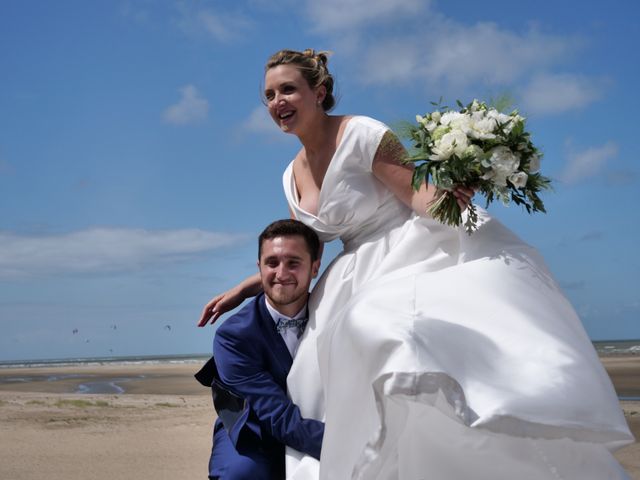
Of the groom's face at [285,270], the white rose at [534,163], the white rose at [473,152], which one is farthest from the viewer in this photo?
the groom's face at [285,270]

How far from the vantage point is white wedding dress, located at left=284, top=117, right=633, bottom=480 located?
9.16 feet

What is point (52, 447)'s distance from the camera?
847 cm

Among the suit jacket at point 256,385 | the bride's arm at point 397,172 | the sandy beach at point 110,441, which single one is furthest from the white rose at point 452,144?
the sandy beach at point 110,441

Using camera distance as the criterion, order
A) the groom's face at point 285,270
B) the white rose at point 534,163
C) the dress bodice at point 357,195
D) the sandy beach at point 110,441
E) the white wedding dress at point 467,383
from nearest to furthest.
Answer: the white wedding dress at point 467,383 → the white rose at point 534,163 → the groom's face at point 285,270 → the dress bodice at point 357,195 → the sandy beach at point 110,441

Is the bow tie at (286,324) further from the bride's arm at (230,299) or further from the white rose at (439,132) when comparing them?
the white rose at (439,132)

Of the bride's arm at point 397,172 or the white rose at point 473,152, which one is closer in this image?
the white rose at point 473,152

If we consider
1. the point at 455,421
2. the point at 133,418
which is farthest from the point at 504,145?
the point at 133,418

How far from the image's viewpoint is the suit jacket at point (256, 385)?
369 centimetres

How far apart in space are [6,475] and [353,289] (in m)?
4.90

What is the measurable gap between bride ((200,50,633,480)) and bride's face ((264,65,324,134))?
93cm

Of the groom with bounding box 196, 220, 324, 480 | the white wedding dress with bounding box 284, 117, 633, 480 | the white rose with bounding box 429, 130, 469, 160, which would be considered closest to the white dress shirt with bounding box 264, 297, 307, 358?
the groom with bounding box 196, 220, 324, 480

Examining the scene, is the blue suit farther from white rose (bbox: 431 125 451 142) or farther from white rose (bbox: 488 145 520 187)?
white rose (bbox: 488 145 520 187)

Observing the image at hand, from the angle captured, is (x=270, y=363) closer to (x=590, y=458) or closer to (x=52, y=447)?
(x=590, y=458)

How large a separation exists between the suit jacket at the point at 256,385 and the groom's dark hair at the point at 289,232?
373 millimetres
